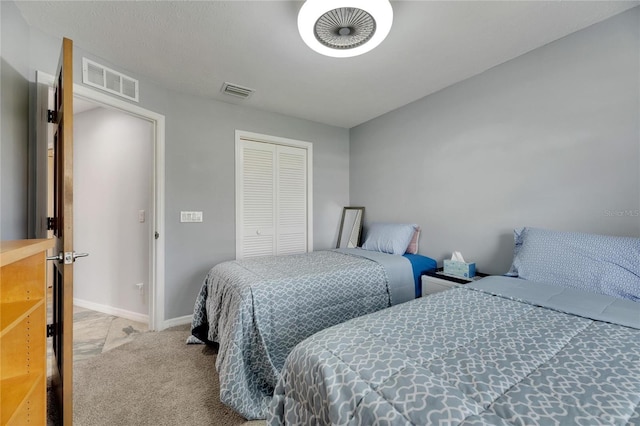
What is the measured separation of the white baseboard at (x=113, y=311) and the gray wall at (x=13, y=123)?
1572 mm

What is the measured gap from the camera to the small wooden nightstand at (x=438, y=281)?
219cm

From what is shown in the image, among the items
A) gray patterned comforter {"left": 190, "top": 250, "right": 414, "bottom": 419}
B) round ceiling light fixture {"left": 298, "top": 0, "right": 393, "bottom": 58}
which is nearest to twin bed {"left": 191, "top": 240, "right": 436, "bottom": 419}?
gray patterned comforter {"left": 190, "top": 250, "right": 414, "bottom": 419}

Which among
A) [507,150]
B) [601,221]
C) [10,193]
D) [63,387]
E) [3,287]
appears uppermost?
[507,150]

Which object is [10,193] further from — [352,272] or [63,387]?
[352,272]

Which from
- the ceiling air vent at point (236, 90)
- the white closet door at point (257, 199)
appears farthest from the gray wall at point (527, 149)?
the ceiling air vent at point (236, 90)

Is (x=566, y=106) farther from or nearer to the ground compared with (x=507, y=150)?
farther from the ground

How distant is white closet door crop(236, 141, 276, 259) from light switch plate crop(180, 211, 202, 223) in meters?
0.48

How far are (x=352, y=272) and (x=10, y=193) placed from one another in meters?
2.22

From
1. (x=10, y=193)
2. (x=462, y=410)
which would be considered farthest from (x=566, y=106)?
(x=10, y=193)

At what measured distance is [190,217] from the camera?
274 cm

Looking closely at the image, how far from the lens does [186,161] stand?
2715 mm

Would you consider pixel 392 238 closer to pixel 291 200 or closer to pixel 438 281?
pixel 438 281

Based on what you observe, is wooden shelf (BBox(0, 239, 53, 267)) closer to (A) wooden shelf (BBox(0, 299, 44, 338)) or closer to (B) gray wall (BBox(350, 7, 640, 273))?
(A) wooden shelf (BBox(0, 299, 44, 338))

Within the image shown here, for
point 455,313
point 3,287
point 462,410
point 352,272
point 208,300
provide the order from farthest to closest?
1. point 208,300
2. point 352,272
3. point 455,313
4. point 3,287
5. point 462,410
